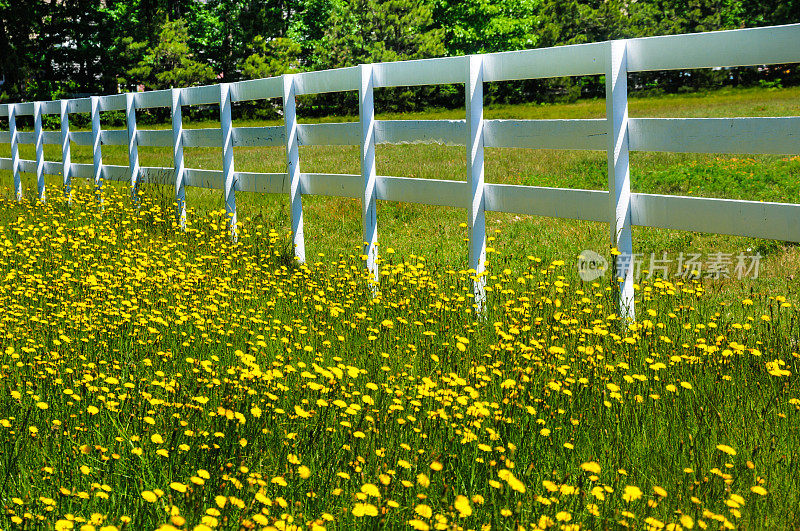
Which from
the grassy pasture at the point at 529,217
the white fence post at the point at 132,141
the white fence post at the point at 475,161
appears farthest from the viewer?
the white fence post at the point at 132,141

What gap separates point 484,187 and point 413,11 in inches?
1853

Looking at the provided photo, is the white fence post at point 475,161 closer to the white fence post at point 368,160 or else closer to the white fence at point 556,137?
the white fence at point 556,137

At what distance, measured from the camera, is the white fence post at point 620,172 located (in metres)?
6.06

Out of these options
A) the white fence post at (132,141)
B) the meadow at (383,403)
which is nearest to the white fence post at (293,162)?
the meadow at (383,403)

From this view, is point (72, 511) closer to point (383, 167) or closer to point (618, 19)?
point (383, 167)

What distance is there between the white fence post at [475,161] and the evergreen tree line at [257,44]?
3801 cm

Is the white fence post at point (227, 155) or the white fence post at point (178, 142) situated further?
the white fence post at point (178, 142)

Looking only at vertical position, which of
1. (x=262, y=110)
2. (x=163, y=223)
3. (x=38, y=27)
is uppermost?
(x=38, y=27)

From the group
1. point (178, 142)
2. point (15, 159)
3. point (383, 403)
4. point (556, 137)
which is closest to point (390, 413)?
point (383, 403)

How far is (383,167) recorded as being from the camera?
17953 millimetres

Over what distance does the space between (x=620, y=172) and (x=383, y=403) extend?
8.85 ft

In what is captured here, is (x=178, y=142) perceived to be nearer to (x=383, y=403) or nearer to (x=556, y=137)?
(x=556, y=137)

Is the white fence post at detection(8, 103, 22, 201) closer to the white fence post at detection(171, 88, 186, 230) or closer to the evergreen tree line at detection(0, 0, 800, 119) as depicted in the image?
the white fence post at detection(171, 88, 186, 230)

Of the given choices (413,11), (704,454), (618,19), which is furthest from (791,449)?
(618,19)
